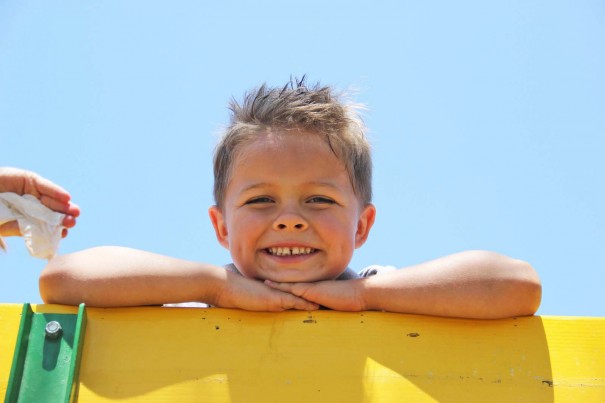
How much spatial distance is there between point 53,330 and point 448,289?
39.9 inches

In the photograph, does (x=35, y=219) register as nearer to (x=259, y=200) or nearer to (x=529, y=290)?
(x=259, y=200)

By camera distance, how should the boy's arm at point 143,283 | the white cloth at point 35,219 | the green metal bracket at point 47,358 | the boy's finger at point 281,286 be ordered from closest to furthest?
the green metal bracket at point 47,358 < the boy's arm at point 143,283 < the boy's finger at point 281,286 < the white cloth at point 35,219

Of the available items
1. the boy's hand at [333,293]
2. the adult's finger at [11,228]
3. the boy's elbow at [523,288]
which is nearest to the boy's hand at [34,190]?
the adult's finger at [11,228]

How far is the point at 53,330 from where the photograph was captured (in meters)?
1.60

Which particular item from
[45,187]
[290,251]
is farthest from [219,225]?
[45,187]

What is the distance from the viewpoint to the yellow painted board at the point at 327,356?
5.17 feet

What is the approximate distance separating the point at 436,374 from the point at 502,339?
0.75ft

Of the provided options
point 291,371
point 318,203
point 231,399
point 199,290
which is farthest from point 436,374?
point 318,203

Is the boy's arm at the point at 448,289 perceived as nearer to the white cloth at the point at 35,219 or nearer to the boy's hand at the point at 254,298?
the boy's hand at the point at 254,298

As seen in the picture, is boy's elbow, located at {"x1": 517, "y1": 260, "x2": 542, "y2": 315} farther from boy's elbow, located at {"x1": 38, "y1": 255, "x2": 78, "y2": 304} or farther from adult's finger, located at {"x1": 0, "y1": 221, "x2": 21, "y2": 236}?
adult's finger, located at {"x1": 0, "y1": 221, "x2": 21, "y2": 236}

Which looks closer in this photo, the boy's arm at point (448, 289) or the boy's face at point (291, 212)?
the boy's arm at point (448, 289)

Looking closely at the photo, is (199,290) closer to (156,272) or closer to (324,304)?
(156,272)

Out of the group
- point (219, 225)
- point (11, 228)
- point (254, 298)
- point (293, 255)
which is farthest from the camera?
point (219, 225)

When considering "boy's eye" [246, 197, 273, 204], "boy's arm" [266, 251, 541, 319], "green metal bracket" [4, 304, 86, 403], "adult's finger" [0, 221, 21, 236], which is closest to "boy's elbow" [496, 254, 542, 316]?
"boy's arm" [266, 251, 541, 319]
